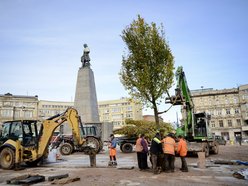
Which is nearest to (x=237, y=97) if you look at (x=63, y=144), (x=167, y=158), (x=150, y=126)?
(x=150, y=126)

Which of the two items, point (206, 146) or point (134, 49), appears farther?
point (134, 49)

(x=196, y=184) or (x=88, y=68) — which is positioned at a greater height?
(x=88, y=68)

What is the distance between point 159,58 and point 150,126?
681cm

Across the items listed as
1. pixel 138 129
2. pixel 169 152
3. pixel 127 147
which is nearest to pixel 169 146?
pixel 169 152

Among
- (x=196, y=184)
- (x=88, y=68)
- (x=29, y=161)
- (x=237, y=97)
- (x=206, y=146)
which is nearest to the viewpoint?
(x=196, y=184)

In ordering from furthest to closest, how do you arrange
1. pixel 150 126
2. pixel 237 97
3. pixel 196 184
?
pixel 237 97 → pixel 150 126 → pixel 196 184

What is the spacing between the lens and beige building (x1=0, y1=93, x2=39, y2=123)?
2817 inches

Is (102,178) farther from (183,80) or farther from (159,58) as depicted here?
(159,58)

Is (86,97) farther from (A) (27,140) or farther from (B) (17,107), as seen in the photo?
(B) (17,107)

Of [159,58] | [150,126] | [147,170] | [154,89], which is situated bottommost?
[147,170]

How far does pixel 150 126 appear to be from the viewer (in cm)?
2273

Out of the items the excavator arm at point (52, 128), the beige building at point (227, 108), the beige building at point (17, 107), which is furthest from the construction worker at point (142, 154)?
the beige building at point (17, 107)

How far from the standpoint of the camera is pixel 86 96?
25062 millimetres

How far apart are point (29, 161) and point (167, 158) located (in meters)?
7.73
